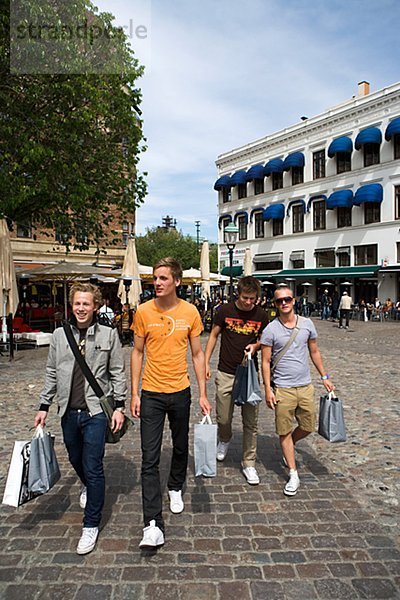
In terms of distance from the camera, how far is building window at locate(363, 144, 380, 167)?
3144 cm

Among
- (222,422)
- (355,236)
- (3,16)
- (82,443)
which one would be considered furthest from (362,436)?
(355,236)

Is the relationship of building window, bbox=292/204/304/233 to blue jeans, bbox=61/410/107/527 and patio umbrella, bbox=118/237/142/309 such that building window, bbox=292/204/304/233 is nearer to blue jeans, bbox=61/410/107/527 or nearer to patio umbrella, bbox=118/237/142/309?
patio umbrella, bbox=118/237/142/309

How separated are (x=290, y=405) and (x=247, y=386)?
0.40 m

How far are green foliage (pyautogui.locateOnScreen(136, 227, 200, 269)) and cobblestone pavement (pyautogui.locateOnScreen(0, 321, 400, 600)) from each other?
5216 cm

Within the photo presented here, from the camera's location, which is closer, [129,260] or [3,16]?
[3,16]

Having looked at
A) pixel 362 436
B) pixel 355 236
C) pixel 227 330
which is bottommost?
pixel 362 436

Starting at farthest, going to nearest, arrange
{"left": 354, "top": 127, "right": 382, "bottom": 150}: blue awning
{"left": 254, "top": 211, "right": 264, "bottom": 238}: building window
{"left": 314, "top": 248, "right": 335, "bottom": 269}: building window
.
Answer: {"left": 254, "top": 211, "right": 264, "bottom": 238}: building window, {"left": 314, "top": 248, "right": 335, "bottom": 269}: building window, {"left": 354, "top": 127, "right": 382, "bottom": 150}: blue awning

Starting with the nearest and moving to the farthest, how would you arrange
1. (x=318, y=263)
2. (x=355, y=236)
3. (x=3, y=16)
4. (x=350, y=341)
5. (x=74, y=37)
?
(x=3, y=16), (x=74, y=37), (x=350, y=341), (x=355, y=236), (x=318, y=263)

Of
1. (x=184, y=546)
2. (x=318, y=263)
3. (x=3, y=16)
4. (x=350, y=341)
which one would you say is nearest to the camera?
(x=184, y=546)

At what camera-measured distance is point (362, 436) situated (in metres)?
5.61

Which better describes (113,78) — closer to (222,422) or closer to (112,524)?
(222,422)

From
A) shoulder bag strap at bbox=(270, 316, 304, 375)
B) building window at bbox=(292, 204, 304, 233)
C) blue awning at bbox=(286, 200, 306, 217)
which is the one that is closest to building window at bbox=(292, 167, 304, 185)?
blue awning at bbox=(286, 200, 306, 217)

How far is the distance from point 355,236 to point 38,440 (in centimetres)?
3223

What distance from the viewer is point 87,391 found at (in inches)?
128
